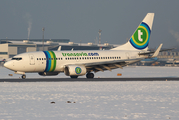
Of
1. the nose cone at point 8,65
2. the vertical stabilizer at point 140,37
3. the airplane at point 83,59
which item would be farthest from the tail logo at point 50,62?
the vertical stabilizer at point 140,37

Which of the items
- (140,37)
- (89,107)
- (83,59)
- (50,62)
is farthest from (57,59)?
(89,107)

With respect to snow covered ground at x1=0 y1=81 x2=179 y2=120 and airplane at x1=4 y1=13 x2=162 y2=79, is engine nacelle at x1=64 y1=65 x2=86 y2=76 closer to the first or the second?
airplane at x1=4 y1=13 x2=162 y2=79

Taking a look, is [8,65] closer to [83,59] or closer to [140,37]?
[83,59]

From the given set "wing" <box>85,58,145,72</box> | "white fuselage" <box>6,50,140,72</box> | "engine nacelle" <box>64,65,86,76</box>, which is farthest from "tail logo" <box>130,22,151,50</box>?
"engine nacelle" <box>64,65,86,76</box>

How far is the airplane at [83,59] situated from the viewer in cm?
4625

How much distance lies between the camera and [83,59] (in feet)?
161

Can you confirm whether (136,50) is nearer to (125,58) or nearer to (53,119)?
(125,58)

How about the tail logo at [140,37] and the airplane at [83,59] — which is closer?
the airplane at [83,59]

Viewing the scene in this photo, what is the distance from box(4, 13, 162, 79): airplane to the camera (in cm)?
4625

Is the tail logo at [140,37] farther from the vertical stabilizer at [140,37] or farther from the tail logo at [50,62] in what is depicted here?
the tail logo at [50,62]

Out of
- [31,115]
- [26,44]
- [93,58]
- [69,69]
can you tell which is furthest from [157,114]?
[26,44]

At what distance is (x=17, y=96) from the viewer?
25.9 m

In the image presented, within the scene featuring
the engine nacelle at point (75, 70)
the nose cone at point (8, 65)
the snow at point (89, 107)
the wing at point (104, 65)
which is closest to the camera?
the snow at point (89, 107)

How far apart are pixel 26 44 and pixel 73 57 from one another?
5896 inches
